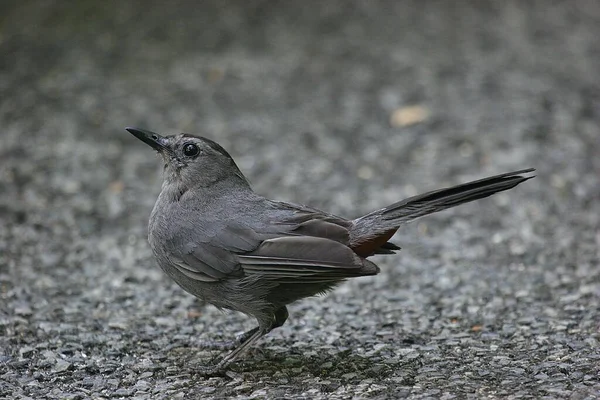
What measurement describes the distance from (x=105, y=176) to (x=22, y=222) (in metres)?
1.08

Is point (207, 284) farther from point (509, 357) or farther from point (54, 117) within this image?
point (54, 117)

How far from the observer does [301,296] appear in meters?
4.44

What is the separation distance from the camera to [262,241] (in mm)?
4379

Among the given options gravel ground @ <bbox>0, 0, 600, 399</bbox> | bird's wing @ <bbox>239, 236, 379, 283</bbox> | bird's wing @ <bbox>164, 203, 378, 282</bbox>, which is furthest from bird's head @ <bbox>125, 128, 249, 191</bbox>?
gravel ground @ <bbox>0, 0, 600, 399</bbox>

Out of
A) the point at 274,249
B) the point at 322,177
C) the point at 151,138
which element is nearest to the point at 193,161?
the point at 151,138

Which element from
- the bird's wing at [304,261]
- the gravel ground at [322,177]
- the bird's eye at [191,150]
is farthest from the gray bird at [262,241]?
the gravel ground at [322,177]

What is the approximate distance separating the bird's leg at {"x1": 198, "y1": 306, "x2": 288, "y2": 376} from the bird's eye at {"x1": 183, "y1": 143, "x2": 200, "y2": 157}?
1031 millimetres

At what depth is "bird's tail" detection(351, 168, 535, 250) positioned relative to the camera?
4168mm

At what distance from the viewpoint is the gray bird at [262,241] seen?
4199 millimetres

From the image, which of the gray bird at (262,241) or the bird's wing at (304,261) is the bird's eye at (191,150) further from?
the bird's wing at (304,261)

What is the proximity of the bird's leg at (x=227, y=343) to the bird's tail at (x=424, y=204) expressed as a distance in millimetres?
891

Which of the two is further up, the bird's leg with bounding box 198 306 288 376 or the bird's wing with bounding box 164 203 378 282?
the bird's wing with bounding box 164 203 378 282

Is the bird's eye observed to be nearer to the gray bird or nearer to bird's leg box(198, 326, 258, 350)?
the gray bird

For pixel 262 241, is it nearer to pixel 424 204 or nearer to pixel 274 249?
pixel 274 249
